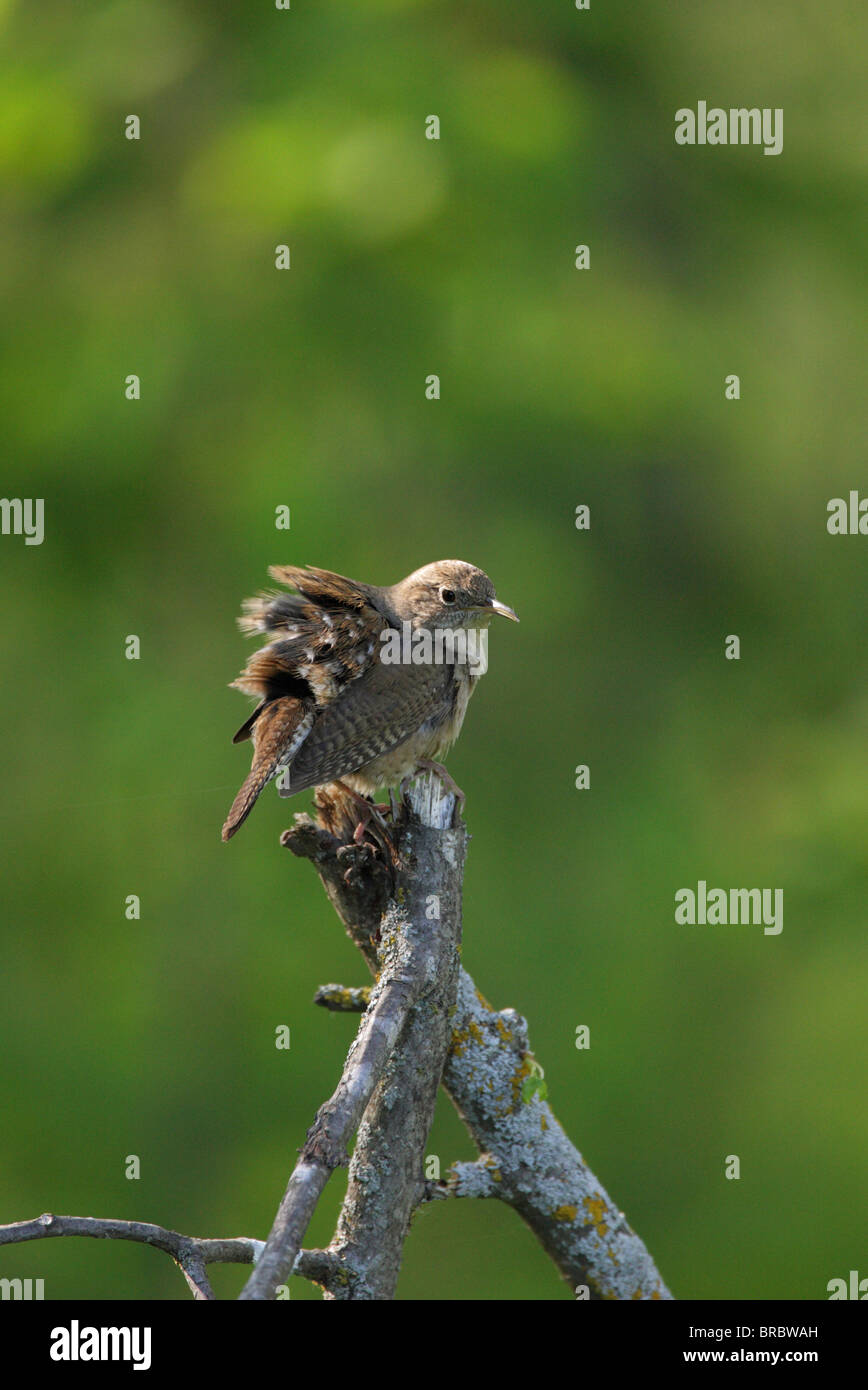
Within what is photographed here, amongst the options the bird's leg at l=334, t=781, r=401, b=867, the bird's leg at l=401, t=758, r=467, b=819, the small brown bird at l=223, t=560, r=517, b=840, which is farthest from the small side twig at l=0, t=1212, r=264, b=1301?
the small brown bird at l=223, t=560, r=517, b=840

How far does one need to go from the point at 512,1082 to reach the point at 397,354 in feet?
12.7

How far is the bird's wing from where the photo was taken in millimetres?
3348

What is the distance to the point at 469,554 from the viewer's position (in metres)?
6.24

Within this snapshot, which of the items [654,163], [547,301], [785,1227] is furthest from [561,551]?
[785,1227]

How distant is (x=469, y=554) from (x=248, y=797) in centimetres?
330

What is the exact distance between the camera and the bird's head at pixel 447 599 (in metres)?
3.86

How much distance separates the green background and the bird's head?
5.01ft

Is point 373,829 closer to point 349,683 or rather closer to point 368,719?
point 368,719

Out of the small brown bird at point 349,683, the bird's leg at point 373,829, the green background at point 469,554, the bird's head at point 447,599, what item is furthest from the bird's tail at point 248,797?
the green background at point 469,554

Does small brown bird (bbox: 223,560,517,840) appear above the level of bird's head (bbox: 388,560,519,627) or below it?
below

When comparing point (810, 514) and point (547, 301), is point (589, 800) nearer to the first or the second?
point (810, 514)

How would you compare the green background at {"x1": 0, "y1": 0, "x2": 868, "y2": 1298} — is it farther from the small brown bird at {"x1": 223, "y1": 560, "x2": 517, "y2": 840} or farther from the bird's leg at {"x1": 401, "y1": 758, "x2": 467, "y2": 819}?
the bird's leg at {"x1": 401, "y1": 758, "x2": 467, "y2": 819}

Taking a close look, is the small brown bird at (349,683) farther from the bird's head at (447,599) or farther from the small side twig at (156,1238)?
the small side twig at (156,1238)

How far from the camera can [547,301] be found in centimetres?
617
